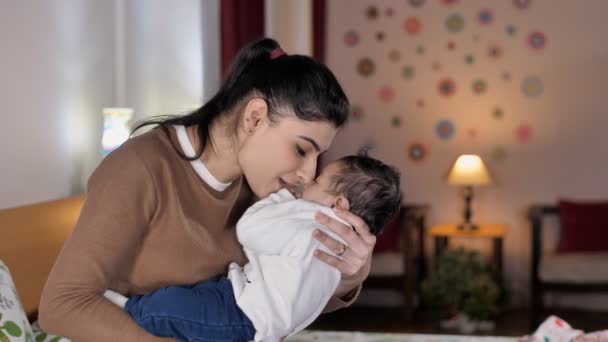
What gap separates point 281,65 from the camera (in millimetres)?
1651

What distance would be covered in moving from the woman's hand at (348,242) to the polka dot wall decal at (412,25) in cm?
437

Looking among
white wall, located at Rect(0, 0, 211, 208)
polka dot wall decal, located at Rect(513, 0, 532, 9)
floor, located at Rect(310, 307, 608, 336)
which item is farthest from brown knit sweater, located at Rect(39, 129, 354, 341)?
polka dot wall decal, located at Rect(513, 0, 532, 9)

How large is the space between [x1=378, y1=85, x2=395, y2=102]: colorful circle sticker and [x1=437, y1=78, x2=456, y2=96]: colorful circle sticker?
367 mm

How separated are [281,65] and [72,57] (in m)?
1.90

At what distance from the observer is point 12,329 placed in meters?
1.84

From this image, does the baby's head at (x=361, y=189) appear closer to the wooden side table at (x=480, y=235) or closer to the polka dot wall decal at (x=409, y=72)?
the wooden side table at (x=480, y=235)

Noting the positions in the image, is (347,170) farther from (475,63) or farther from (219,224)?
(475,63)


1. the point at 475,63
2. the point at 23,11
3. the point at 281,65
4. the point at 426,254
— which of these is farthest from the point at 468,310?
the point at 281,65

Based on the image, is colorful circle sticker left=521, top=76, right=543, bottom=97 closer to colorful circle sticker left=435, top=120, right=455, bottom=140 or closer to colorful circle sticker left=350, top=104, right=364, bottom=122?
colorful circle sticker left=435, top=120, right=455, bottom=140

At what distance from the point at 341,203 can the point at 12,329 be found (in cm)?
85

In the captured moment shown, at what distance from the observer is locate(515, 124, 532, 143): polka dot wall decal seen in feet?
19.1

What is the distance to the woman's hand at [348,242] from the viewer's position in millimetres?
1708

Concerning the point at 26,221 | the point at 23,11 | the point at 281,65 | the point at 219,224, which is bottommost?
the point at 26,221

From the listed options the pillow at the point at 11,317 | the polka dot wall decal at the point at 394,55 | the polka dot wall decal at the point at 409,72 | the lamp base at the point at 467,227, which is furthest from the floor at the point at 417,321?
the pillow at the point at 11,317
